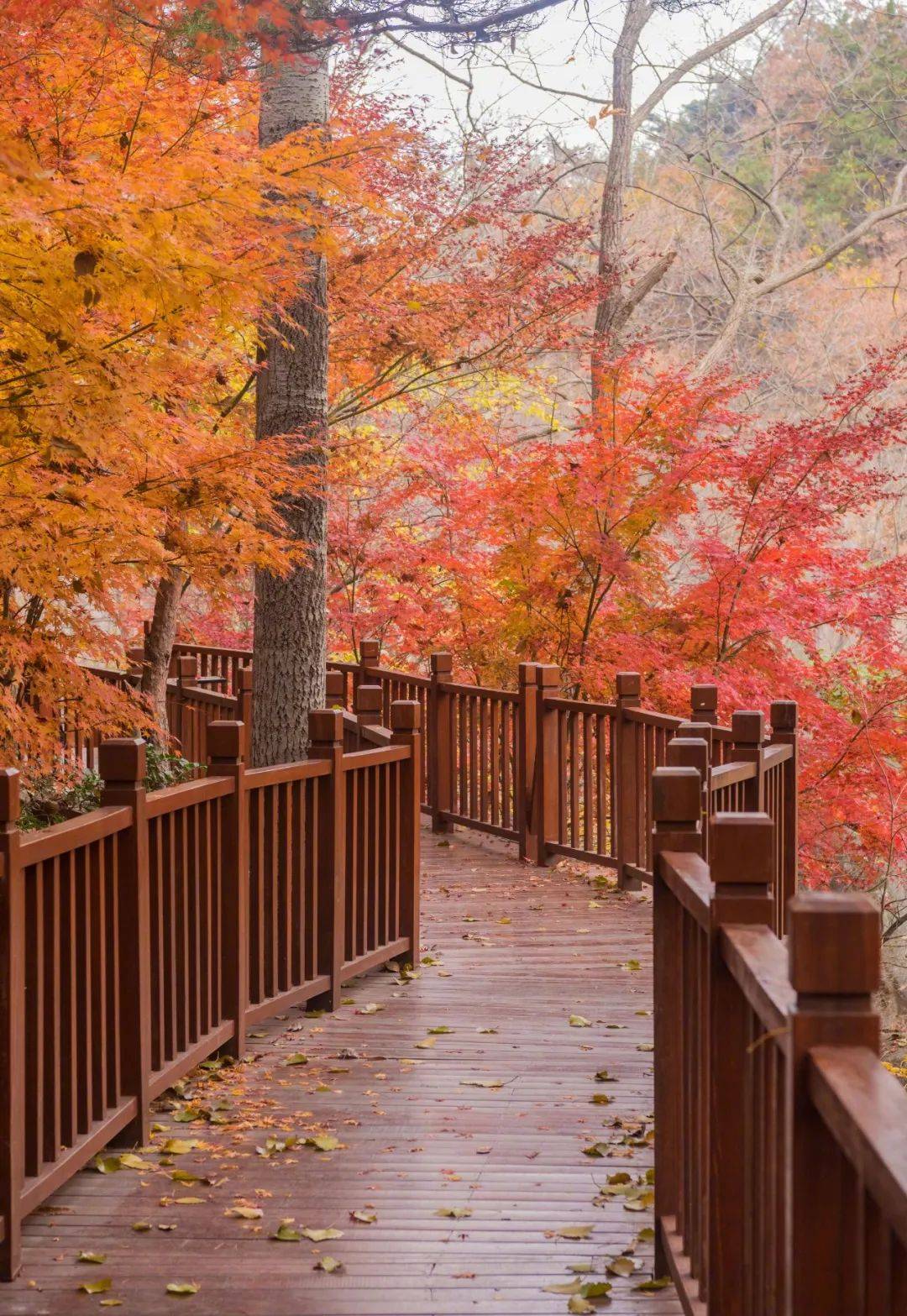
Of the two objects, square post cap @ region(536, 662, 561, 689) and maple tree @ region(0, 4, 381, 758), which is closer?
maple tree @ region(0, 4, 381, 758)

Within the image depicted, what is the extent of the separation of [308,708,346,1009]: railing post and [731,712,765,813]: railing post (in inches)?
82.2

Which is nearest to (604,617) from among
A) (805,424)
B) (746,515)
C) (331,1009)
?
(746,515)

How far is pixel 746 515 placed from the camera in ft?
33.9

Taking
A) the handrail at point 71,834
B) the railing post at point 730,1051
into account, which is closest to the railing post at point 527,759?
the handrail at point 71,834

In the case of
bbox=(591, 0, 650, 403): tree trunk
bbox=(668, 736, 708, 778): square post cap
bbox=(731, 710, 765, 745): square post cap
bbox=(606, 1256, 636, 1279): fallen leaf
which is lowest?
bbox=(606, 1256, 636, 1279): fallen leaf

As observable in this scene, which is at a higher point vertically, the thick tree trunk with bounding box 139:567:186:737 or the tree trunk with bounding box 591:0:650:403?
the tree trunk with bounding box 591:0:650:403

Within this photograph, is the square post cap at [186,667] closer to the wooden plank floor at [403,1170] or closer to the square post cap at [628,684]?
the square post cap at [628,684]

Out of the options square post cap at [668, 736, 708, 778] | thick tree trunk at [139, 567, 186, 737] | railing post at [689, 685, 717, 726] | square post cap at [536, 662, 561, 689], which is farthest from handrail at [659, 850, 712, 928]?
thick tree trunk at [139, 567, 186, 737]

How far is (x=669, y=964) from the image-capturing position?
3.09 metres

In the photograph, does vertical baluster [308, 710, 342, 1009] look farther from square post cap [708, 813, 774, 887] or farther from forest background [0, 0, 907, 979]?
square post cap [708, 813, 774, 887]

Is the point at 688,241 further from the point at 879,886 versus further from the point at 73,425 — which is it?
the point at 73,425

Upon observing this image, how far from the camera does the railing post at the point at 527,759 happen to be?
9516mm

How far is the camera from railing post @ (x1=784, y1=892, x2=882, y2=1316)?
5.02 feet

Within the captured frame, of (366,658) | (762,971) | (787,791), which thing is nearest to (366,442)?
(366,658)
